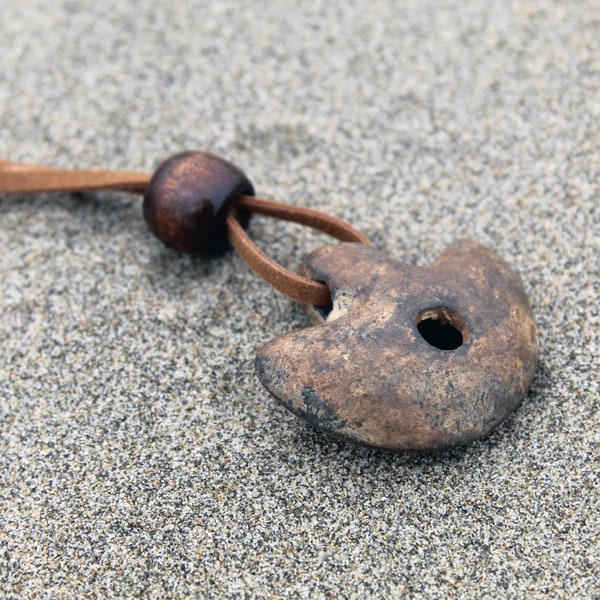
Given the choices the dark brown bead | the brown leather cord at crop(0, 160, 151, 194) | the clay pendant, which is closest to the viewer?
the clay pendant

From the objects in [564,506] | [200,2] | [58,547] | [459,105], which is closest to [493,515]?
[564,506]

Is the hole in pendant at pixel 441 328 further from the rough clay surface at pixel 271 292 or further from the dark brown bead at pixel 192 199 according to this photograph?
the dark brown bead at pixel 192 199

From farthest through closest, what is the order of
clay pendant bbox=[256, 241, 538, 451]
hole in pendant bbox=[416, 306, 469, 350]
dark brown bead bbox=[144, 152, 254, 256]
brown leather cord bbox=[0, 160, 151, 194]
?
brown leather cord bbox=[0, 160, 151, 194] → dark brown bead bbox=[144, 152, 254, 256] → hole in pendant bbox=[416, 306, 469, 350] → clay pendant bbox=[256, 241, 538, 451]

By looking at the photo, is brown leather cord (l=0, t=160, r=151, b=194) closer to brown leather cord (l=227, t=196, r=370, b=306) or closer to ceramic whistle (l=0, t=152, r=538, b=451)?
ceramic whistle (l=0, t=152, r=538, b=451)

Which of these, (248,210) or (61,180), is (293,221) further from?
(61,180)

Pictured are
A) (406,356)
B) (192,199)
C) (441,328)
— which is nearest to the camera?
(406,356)

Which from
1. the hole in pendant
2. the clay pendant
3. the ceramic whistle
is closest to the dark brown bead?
the ceramic whistle

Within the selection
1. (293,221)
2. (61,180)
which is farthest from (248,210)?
(61,180)
